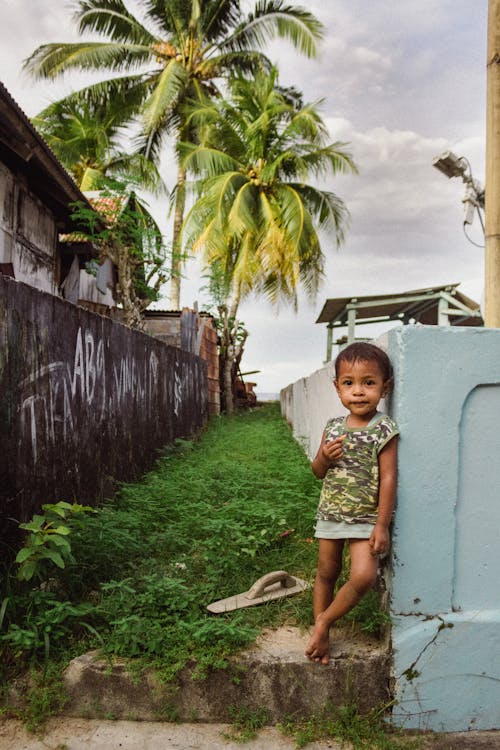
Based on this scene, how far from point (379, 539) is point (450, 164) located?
637 centimetres

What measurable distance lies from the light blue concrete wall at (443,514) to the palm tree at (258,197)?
1499cm

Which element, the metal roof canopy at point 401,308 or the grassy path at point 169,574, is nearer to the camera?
the grassy path at point 169,574

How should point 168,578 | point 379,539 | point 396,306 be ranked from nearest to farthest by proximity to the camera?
point 379,539 < point 168,578 < point 396,306

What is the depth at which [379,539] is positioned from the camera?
7.27 ft

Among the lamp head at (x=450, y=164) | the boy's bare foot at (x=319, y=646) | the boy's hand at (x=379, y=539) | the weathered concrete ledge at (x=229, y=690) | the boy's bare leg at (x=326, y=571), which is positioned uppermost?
the lamp head at (x=450, y=164)

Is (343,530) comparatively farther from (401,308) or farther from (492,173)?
(401,308)

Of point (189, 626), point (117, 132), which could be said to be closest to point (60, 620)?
point (189, 626)

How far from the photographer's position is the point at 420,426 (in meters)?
2.29

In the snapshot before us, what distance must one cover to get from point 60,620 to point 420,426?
170 cm

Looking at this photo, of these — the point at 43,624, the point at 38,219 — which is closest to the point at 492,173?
the point at 43,624

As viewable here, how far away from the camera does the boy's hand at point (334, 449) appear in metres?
2.34

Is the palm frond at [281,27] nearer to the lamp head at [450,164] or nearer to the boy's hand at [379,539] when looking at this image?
the lamp head at [450,164]

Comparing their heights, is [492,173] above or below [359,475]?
above

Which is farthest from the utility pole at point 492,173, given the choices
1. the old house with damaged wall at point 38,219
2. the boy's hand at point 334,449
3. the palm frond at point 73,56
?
the palm frond at point 73,56
